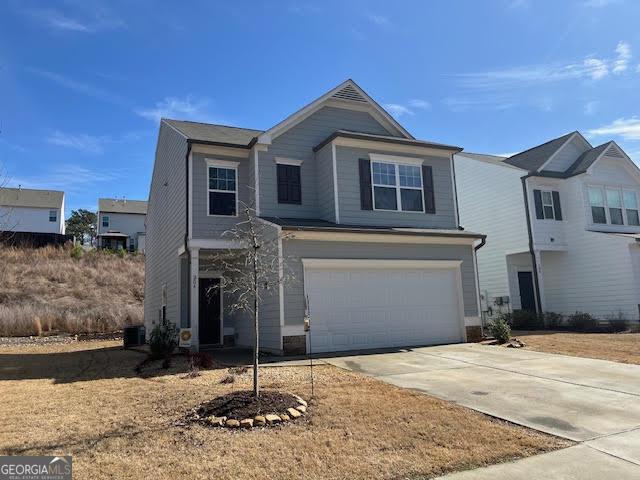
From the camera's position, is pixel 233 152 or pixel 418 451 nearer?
pixel 418 451

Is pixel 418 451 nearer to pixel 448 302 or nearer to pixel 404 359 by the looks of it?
pixel 404 359

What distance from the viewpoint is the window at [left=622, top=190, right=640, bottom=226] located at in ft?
74.8

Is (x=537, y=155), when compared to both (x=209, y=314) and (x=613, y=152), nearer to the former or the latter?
(x=613, y=152)

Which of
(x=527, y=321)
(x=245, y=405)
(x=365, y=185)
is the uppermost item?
(x=365, y=185)

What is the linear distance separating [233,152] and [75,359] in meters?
7.80

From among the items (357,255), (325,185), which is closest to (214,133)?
(325,185)

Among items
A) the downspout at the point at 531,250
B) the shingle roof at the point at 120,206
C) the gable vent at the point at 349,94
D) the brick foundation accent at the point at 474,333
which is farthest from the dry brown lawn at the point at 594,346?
the shingle roof at the point at 120,206

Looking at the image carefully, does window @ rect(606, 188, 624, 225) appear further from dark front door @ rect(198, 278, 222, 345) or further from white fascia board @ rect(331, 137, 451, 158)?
dark front door @ rect(198, 278, 222, 345)

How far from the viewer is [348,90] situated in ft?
54.6

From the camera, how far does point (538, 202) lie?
21641 mm

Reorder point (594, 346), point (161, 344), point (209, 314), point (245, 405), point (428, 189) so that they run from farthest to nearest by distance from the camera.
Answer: point (209, 314) < point (428, 189) < point (594, 346) < point (161, 344) < point (245, 405)

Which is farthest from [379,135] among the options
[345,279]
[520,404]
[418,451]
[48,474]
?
[48,474]

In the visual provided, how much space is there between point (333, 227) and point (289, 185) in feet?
9.46

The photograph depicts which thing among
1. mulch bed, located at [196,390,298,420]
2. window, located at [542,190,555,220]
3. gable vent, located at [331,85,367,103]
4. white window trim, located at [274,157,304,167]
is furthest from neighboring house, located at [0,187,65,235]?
mulch bed, located at [196,390,298,420]
